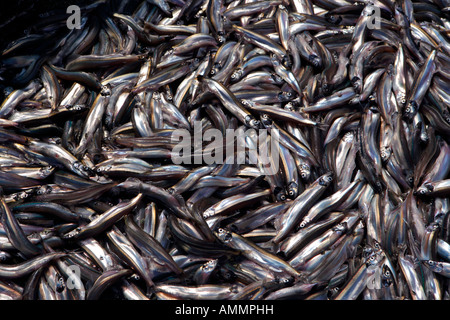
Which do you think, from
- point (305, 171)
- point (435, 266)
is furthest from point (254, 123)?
point (435, 266)

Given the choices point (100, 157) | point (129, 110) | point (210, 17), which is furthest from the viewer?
point (210, 17)

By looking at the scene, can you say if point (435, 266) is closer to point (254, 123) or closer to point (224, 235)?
point (224, 235)

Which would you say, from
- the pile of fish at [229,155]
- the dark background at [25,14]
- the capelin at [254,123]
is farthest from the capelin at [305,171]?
the dark background at [25,14]

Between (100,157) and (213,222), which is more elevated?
(100,157)

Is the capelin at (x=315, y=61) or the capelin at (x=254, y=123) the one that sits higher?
the capelin at (x=315, y=61)

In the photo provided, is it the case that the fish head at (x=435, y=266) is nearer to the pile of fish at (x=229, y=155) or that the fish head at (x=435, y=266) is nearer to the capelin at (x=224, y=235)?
the pile of fish at (x=229, y=155)
